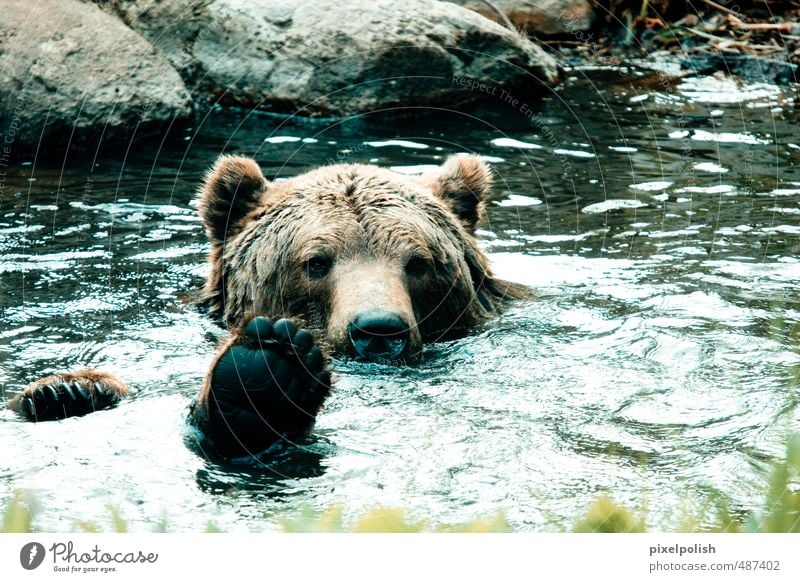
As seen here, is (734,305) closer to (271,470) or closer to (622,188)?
(622,188)

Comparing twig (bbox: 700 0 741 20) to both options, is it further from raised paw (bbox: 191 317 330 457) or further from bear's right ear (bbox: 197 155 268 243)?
raised paw (bbox: 191 317 330 457)

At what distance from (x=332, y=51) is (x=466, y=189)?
14.8 feet

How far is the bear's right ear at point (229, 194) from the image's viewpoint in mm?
6352

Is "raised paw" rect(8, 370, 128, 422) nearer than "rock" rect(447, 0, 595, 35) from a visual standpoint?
Yes

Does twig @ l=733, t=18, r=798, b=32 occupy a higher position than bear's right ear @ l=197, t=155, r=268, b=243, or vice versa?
twig @ l=733, t=18, r=798, b=32

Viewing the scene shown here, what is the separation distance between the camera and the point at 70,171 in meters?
9.50

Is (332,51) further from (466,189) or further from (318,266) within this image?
(318,266)

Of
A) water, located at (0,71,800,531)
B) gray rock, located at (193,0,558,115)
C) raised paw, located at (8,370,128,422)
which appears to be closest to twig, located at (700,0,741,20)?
water, located at (0,71,800,531)

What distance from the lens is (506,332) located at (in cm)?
627

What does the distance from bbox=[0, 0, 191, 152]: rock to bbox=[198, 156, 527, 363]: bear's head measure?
4057 millimetres

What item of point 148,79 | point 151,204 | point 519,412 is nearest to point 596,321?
point 519,412

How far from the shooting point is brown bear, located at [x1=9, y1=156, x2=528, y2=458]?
5180 millimetres

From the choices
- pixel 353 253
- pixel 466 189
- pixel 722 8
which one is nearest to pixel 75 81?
pixel 466 189

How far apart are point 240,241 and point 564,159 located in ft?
14.4
